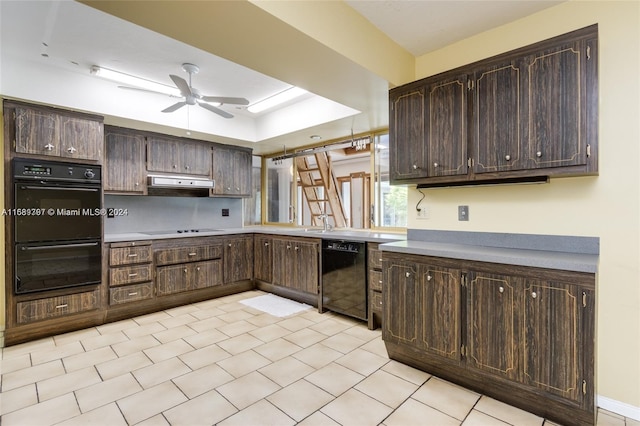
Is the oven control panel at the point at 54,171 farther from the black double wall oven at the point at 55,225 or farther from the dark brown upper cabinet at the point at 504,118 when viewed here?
the dark brown upper cabinet at the point at 504,118

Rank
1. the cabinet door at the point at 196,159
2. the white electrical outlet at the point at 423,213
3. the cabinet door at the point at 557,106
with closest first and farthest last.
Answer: the cabinet door at the point at 557,106
the white electrical outlet at the point at 423,213
the cabinet door at the point at 196,159

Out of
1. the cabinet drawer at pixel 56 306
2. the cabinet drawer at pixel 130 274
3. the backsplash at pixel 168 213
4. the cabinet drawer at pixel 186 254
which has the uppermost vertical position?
the backsplash at pixel 168 213

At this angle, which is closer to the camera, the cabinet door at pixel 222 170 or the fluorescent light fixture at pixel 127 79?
the fluorescent light fixture at pixel 127 79

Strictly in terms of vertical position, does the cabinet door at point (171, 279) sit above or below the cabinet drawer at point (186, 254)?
below

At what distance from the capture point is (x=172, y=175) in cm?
421

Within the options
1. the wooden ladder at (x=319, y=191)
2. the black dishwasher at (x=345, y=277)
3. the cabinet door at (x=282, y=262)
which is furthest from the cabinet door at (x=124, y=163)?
the black dishwasher at (x=345, y=277)

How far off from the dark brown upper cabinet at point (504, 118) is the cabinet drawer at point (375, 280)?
1031 millimetres

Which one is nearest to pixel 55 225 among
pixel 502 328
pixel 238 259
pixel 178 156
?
pixel 178 156

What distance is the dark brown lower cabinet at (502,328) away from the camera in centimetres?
168

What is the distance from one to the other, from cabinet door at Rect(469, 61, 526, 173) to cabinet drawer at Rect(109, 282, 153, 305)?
12.1ft

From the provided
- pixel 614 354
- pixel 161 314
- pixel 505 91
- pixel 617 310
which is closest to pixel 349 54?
pixel 505 91

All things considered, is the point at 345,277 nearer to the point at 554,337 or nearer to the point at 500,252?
the point at 500,252

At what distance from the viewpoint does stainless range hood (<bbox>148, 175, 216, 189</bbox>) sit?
3969 mm

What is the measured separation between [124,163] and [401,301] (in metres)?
3.58
